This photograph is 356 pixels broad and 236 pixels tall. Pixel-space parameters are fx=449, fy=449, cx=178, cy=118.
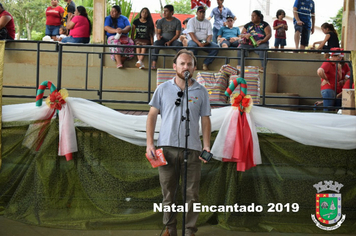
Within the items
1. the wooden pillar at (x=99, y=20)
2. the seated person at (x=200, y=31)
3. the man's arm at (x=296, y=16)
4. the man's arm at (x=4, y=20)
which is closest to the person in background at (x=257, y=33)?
the seated person at (x=200, y=31)

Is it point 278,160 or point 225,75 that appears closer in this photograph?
point 278,160

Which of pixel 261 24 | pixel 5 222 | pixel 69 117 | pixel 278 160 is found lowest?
pixel 5 222

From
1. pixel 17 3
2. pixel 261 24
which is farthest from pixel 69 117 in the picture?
pixel 17 3

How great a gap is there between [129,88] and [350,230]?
5.03m

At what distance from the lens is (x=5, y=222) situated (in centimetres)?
554

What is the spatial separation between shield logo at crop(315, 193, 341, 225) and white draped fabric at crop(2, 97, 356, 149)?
0.66 m

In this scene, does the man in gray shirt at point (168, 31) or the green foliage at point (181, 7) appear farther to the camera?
the green foliage at point (181, 7)

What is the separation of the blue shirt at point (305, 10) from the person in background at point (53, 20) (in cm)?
551

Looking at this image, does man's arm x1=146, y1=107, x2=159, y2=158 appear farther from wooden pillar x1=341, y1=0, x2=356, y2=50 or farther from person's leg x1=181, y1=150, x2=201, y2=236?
wooden pillar x1=341, y1=0, x2=356, y2=50

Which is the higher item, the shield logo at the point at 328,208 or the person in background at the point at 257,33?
the person in background at the point at 257,33

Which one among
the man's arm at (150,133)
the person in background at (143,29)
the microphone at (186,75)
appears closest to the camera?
the microphone at (186,75)

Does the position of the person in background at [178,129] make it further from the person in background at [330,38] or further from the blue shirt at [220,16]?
the blue shirt at [220,16]

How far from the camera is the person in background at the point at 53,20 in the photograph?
10.6 meters

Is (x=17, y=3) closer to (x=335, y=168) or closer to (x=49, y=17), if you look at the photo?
(x=49, y=17)
